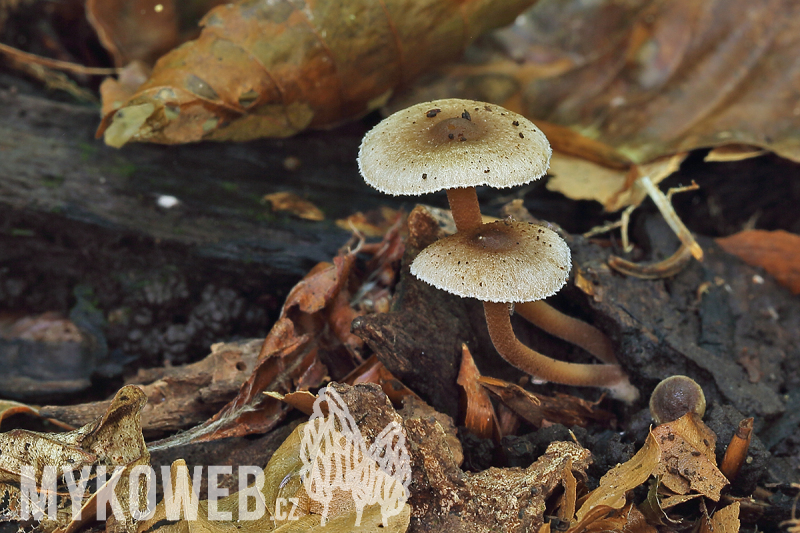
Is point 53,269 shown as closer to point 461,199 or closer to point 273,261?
point 273,261

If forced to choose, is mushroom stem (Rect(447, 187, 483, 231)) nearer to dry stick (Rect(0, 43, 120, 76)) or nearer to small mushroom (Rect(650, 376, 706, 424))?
small mushroom (Rect(650, 376, 706, 424))

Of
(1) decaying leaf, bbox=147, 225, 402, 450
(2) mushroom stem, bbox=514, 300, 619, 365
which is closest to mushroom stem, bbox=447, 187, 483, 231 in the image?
A: (2) mushroom stem, bbox=514, 300, 619, 365

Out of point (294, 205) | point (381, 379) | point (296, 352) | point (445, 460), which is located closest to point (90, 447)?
point (296, 352)

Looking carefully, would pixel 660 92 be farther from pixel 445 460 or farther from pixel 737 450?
pixel 445 460

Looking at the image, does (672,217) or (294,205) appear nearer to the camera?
(672,217)

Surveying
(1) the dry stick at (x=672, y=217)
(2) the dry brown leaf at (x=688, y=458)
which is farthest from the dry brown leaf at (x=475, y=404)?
(1) the dry stick at (x=672, y=217)

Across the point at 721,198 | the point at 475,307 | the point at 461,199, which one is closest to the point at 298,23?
the point at 461,199
